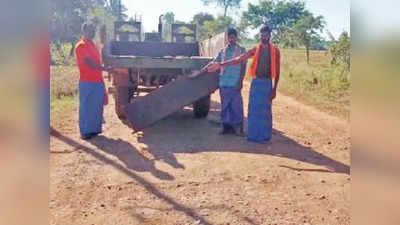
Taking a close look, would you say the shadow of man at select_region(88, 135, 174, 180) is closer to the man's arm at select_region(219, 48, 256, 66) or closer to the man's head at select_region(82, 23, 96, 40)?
the man's head at select_region(82, 23, 96, 40)

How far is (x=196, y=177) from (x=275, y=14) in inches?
1620

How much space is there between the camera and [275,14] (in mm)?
43250

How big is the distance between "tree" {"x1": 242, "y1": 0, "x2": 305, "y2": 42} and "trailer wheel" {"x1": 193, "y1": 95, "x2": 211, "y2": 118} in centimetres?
3442

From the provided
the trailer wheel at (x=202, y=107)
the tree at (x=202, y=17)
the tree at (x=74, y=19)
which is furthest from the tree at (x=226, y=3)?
the trailer wheel at (x=202, y=107)

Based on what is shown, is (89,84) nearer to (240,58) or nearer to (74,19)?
(240,58)

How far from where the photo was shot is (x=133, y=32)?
38.2ft

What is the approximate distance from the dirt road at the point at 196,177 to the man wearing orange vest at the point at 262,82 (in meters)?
0.25

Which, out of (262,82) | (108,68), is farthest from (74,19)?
(262,82)

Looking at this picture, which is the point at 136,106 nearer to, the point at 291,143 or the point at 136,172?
the point at 136,172

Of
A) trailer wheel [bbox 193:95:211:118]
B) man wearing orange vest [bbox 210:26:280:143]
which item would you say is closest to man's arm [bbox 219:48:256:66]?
man wearing orange vest [bbox 210:26:280:143]

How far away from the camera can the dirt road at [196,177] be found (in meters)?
3.47

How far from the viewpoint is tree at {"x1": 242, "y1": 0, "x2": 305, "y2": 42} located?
42.3m

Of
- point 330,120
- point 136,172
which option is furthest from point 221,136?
point 330,120

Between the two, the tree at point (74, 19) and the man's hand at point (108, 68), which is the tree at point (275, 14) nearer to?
the tree at point (74, 19)
